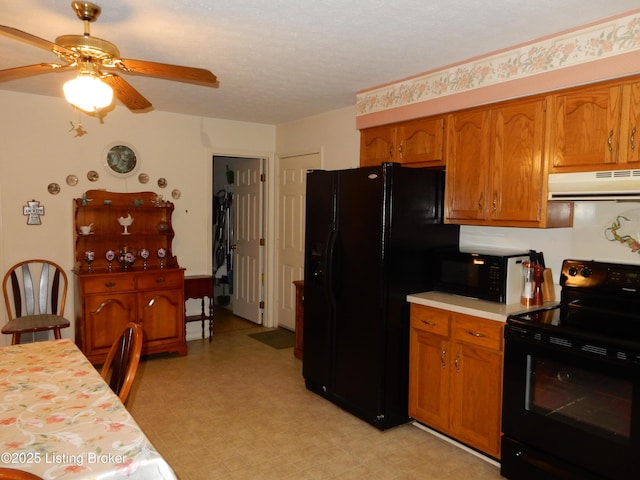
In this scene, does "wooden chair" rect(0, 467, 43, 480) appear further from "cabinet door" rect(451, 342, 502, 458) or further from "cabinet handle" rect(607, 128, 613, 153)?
"cabinet handle" rect(607, 128, 613, 153)

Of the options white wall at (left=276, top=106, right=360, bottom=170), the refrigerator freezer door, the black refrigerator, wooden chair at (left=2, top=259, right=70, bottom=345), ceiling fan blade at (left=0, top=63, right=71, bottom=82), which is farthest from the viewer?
white wall at (left=276, top=106, right=360, bottom=170)

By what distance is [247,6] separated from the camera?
2240 mm

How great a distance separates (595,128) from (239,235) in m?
4.42

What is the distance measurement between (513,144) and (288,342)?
3.15 metres

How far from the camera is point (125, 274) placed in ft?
13.7

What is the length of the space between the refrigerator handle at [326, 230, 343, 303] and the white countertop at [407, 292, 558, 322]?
51 centimetres

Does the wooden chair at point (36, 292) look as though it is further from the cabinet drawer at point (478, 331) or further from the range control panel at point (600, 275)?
the range control panel at point (600, 275)

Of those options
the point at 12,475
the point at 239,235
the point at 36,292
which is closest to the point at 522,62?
the point at 12,475

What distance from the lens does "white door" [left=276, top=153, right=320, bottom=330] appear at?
513 centimetres

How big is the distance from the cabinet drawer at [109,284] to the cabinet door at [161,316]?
5.7 inches

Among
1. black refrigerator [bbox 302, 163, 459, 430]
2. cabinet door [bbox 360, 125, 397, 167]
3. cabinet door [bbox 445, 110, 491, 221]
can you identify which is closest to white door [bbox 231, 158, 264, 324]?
cabinet door [bbox 360, 125, 397, 167]

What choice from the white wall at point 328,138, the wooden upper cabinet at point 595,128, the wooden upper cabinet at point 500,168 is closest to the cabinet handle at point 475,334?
the wooden upper cabinet at point 500,168

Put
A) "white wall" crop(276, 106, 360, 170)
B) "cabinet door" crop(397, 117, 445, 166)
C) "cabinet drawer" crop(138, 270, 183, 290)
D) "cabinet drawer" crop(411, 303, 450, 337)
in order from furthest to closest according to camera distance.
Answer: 1. "white wall" crop(276, 106, 360, 170)
2. "cabinet drawer" crop(138, 270, 183, 290)
3. "cabinet door" crop(397, 117, 445, 166)
4. "cabinet drawer" crop(411, 303, 450, 337)

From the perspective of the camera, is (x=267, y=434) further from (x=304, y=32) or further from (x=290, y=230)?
(x=290, y=230)
